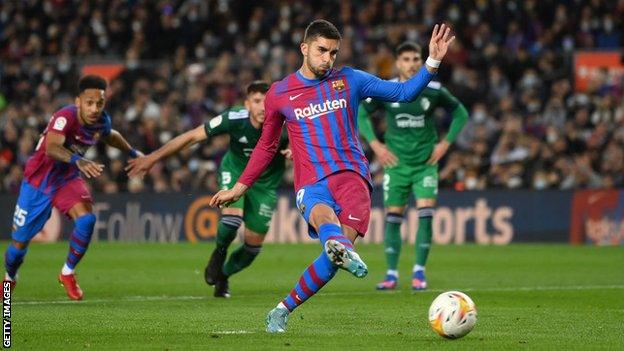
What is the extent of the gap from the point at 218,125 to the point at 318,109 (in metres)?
3.38

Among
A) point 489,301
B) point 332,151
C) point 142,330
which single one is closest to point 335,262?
point 332,151

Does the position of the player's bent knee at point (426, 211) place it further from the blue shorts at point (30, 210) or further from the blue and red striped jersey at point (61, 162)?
the blue shorts at point (30, 210)

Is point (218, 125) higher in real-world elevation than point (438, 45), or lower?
lower

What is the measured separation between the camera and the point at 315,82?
9.85m

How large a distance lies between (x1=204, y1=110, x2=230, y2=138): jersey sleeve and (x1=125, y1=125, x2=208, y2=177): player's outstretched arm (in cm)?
28

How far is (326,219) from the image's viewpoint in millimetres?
9312

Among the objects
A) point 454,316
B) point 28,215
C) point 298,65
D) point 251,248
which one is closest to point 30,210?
point 28,215

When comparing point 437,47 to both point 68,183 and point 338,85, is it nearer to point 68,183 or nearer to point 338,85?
point 338,85

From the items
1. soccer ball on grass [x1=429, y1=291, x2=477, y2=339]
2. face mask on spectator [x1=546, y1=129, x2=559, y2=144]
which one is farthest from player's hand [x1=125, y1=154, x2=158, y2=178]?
face mask on spectator [x1=546, y1=129, x2=559, y2=144]

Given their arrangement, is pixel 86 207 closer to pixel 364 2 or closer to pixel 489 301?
pixel 489 301

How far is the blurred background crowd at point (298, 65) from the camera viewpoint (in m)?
25.3

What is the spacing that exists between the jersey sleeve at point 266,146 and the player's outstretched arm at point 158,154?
218 centimetres

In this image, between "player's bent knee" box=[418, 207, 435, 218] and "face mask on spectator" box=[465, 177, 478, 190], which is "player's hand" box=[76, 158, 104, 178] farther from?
"face mask on spectator" box=[465, 177, 478, 190]

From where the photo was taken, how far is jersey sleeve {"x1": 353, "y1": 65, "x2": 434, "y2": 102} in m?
9.55
